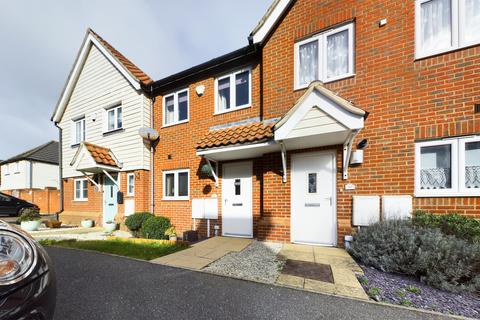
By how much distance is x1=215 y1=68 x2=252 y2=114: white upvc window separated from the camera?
6966 millimetres

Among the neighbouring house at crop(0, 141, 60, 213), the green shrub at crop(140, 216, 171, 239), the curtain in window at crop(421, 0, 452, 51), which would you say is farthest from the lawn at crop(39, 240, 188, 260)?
the neighbouring house at crop(0, 141, 60, 213)

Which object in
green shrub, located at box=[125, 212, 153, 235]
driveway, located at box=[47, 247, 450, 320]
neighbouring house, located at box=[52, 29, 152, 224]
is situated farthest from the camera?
neighbouring house, located at box=[52, 29, 152, 224]

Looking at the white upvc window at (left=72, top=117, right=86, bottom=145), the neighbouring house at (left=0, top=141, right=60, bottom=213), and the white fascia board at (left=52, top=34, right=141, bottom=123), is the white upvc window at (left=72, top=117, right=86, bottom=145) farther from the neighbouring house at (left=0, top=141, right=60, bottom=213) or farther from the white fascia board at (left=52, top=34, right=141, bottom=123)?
the neighbouring house at (left=0, top=141, right=60, bottom=213)

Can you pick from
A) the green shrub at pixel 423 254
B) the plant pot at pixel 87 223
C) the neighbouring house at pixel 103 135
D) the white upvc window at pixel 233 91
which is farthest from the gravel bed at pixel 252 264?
the plant pot at pixel 87 223

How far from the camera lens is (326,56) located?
5.48 meters

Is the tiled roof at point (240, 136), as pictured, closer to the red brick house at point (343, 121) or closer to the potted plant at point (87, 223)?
the red brick house at point (343, 121)

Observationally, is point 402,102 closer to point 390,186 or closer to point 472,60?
point 472,60

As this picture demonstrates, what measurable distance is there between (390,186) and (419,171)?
625mm

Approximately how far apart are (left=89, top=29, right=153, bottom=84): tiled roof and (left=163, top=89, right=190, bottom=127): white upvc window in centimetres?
123

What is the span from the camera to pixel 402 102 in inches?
186

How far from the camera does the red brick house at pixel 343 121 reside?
4.31 m

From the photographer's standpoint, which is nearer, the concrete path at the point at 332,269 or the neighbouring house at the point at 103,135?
the concrete path at the point at 332,269

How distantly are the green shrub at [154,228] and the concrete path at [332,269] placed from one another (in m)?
4.18

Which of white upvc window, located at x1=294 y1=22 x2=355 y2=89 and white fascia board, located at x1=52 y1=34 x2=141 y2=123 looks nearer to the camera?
white upvc window, located at x1=294 y1=22 x2=355 y2=89
